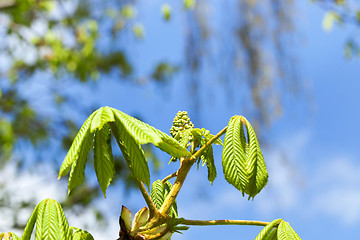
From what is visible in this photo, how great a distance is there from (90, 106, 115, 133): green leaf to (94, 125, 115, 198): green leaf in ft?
0.16

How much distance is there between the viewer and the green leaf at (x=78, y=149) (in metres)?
0.63

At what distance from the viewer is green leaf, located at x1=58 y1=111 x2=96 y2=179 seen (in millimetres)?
635

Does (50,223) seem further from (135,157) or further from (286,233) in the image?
(286,233)

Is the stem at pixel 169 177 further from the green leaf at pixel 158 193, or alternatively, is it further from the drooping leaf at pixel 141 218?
the drooping leaf at pixel 141 218

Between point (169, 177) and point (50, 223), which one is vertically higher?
point (169, 177)

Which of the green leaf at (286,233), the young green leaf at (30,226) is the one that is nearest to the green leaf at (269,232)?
the green leaf at (286,233)

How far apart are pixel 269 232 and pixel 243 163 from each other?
5.2 inches

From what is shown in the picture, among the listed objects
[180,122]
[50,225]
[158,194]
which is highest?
[180,122]

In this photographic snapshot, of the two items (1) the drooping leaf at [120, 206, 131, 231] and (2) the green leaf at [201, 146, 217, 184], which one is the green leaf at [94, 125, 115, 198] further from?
(2) the green leaf at [201, 146, 217, 184]

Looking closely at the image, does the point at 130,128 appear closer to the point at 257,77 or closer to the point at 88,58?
the point at 257,77

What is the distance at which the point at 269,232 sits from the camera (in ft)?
2.36

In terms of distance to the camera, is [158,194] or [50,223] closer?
[50,223]

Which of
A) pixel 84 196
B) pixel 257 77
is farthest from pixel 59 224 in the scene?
pixel 84 196

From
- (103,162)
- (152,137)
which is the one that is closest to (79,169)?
(103,162)
